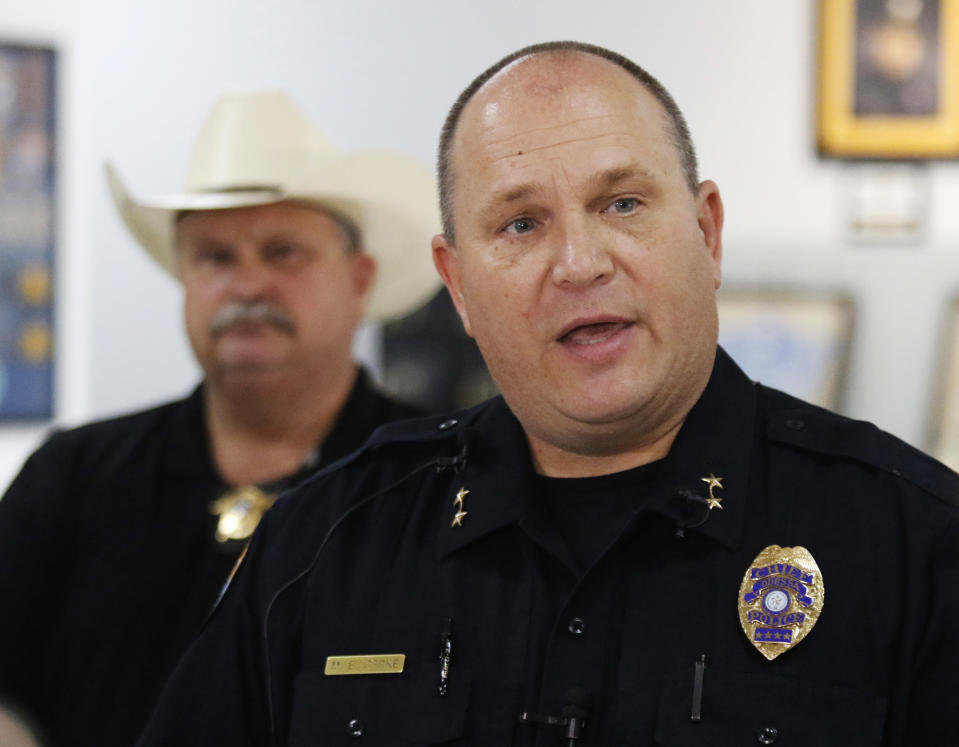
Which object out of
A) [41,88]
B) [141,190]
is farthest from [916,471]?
[41,88]

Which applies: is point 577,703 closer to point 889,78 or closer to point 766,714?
point 766,714

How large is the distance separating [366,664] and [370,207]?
1.30 metres

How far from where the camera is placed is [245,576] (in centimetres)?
Result: 147

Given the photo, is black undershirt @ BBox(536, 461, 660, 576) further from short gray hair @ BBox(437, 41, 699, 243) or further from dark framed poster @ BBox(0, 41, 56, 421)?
dark framed poster @ BBox(0, 41, 56, 421)

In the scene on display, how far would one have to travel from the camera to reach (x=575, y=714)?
3.92ft

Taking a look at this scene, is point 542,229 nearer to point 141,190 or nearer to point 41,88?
point 141,190

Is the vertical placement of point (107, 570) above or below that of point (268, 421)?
below

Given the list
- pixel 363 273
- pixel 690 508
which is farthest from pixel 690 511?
pixel 363 273

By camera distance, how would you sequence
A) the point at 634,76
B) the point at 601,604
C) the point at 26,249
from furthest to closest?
the point at 26,249, the point at 634,76, the point at 601,604

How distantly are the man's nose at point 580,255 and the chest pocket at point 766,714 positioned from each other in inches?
15.5

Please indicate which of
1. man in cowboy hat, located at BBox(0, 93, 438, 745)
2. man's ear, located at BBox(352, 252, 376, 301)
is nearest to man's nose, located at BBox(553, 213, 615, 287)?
man in cowboy hat, located at BBox(0, 93, 438, 745)

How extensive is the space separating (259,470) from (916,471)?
1.35 meters

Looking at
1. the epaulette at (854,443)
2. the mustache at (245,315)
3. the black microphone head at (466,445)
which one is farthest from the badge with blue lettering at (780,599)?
the mustache at (245,315)

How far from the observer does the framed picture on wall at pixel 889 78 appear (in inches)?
122
